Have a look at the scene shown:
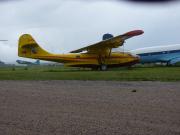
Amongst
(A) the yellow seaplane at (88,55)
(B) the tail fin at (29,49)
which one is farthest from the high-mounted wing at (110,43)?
(B) the tail fin at (29,49)

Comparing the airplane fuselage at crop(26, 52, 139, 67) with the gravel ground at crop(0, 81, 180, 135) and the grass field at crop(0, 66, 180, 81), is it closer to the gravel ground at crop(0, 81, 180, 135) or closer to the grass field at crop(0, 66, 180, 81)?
the grass field at crop(0, 66, 180, 81)

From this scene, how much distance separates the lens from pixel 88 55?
40438mm

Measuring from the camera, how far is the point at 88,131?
7.10 m

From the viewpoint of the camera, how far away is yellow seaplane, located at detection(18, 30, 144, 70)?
129 ft

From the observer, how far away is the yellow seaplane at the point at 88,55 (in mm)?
39219

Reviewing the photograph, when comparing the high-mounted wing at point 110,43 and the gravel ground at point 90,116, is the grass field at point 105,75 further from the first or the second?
A: the gravel ground at point 90,116

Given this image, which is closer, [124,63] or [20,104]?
[20,104]

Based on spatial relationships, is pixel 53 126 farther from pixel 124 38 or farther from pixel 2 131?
pixel 124 38

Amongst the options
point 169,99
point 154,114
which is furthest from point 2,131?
point 169,99

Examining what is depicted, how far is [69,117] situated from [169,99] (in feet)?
13.5

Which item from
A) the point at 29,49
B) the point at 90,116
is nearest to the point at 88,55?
the point at 29,49

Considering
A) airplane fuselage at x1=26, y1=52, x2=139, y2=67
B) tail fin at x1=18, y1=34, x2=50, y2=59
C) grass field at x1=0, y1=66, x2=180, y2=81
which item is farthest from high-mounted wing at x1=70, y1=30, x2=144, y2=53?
grass field at x1=0, y1=66, x2=180, y2=81

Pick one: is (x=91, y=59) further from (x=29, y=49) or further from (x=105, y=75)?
(x=105, y=75)

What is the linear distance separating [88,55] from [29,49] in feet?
19.3
